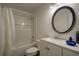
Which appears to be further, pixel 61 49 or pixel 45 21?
pixel 45 21

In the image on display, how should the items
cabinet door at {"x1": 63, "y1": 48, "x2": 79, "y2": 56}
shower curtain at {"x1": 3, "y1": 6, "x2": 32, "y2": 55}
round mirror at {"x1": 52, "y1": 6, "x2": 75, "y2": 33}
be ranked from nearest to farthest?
cabinet door at {"x1": 63, "y1": 48, "x2": 79, "y2": 56} < round mirror at {"x1": 52, "y1": 6, "x2": 75, "y2": 33} < shower curtain at {"x1": 3, "y1": 6, "x2": 32, "y2": 55}

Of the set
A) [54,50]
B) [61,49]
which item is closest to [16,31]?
[54,50]

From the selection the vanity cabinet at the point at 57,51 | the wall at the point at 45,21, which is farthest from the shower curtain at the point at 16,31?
the vanity cabinet at the point at 57,51

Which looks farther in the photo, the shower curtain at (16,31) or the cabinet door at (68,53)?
the shower curtain at (16,31)

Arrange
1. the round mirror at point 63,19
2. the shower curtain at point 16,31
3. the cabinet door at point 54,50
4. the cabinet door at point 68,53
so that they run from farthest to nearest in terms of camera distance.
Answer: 1. the shower curtain at point 16,31
2. the round mirror at point 63,19
3. the cabinet door at point 54,50
4. the cabinet door at point 68,53

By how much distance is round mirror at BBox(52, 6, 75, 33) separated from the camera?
1.08 meters

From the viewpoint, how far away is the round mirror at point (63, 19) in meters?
1.08

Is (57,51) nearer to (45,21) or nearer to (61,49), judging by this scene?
(61,49)

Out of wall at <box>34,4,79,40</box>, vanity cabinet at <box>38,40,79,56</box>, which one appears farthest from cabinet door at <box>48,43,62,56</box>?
wall at <box>34,4,79,40</box>

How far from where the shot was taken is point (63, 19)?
3.99 feet

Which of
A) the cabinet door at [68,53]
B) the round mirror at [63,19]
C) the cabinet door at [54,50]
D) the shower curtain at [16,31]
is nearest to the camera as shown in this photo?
the cabinet door at [68,53]

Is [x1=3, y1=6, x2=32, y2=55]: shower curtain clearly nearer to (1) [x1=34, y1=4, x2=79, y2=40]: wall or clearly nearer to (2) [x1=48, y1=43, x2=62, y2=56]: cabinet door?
(1) [x1=34, y1=4, x2=79, y2=40]: wall

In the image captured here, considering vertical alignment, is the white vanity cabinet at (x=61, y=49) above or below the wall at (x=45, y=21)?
below

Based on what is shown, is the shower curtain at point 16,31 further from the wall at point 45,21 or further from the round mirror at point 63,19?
the round mirror at point 63,19
